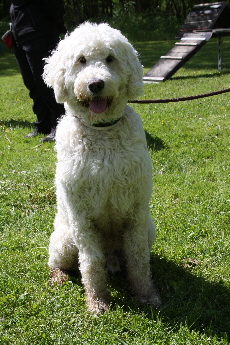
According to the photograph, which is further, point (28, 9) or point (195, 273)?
point (28, 9)

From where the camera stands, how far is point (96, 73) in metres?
2.59

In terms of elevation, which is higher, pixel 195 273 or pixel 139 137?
pixel 139 137

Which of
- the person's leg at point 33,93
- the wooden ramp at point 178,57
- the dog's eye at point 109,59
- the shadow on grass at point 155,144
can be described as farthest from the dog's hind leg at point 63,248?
the wooden ramp at point 178,57

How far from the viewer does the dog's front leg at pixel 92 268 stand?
2.89m

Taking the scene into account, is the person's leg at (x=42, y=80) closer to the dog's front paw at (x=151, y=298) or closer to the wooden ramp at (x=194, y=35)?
the dog's front paw at (x=151, y=298)

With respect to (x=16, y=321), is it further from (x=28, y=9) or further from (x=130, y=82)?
(x=28, y=9)

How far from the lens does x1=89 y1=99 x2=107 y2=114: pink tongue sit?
8.73ft

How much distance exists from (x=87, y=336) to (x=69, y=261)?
723 mm

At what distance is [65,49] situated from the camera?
8.97ft

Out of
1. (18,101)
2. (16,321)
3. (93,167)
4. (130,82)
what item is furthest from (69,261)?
(18,101)

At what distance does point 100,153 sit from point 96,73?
20.2 inches

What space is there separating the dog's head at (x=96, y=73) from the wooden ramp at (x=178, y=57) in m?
8.83

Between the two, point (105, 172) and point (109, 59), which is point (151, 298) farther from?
point (109, 59)

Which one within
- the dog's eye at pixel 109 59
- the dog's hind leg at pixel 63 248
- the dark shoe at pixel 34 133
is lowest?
the dark shoe at pixel 34 133
